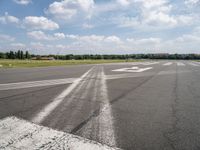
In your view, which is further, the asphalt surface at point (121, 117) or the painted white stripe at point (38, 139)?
the asphalt surface at point (121, 117)

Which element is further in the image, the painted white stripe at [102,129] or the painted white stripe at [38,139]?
the painted white stripe at [102,129]

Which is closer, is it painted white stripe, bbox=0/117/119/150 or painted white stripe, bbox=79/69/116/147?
painted white stripe, bbox=0/117/119/150

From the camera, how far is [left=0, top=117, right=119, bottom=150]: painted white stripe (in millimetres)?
2377

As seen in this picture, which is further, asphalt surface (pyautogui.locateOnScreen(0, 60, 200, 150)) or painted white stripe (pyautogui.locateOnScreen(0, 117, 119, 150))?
asphalt surface (pyautogui.locateOnScreen(0, 60, 200, 150))

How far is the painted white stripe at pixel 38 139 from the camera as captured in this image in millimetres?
2377

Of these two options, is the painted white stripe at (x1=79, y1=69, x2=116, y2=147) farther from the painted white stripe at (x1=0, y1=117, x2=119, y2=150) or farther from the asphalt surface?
the painted white stripe at (x1=0, y1=117, x2=119, y2=150)

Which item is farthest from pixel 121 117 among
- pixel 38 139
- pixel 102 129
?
pixel 38 139

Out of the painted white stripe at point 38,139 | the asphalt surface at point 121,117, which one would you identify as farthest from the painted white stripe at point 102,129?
the painted white stripe at point 38,139

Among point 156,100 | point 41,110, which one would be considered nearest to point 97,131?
point 41,110

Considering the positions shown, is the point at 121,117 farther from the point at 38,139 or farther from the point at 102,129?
the point at 38,139

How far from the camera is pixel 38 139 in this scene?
102 inches

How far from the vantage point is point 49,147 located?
2365mm

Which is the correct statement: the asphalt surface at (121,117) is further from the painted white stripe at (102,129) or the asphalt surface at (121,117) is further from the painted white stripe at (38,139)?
the painted white stripe at (38,139)

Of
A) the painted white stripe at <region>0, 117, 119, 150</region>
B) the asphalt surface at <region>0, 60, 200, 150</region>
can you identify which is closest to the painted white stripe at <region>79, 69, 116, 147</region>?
the asphalt surface at <region>0, 60, 200, 150</region>
